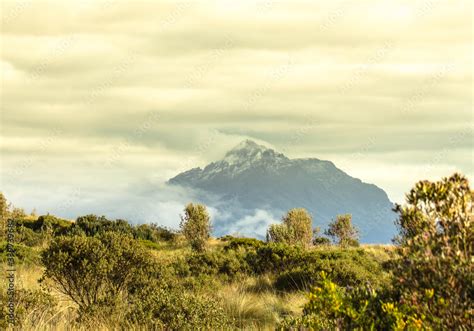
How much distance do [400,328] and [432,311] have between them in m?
0.33

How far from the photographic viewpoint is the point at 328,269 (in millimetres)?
18625

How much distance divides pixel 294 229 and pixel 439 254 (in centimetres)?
4022

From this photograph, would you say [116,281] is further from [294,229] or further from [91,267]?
[294,229]

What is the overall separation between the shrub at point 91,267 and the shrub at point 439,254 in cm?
895

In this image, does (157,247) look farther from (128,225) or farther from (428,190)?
(428,190)

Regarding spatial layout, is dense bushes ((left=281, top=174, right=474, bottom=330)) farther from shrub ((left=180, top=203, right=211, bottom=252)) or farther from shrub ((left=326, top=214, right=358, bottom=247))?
shrub ((left=326, top=214, right=358, bottom=247))

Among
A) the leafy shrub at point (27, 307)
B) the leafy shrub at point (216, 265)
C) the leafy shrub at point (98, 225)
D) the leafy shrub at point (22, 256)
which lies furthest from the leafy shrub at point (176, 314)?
the leafy shrub at point (98, 225)

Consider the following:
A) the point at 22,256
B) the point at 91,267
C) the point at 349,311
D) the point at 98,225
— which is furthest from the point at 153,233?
the point at 349,311

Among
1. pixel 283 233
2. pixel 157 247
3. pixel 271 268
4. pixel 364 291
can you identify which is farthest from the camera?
pixel 283 233

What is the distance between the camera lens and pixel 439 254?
5285mm

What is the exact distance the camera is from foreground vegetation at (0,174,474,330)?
526 centimetres

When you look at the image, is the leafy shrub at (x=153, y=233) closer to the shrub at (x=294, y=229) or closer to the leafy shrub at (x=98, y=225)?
the leafy shrub at (x=98, y=225)

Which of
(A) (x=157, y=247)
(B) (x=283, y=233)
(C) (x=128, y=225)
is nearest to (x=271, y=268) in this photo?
(A) (x=157, y=247)

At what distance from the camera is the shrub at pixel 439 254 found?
515 cm
